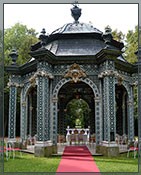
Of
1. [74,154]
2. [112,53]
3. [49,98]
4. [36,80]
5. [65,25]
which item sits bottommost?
[74,154]

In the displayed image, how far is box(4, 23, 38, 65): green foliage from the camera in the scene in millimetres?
28750

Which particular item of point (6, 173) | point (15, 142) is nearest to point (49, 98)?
point (15, 142)

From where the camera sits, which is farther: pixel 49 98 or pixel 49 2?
pixel 49 98

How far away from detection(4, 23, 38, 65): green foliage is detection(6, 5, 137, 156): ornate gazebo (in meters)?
13.1

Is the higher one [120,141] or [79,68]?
[79,68]

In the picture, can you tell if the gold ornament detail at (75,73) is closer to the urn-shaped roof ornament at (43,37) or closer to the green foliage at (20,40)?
the urn-shaped roof ornament at (43,37)

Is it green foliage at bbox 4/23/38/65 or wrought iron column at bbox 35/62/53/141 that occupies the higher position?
green foliage at bbox 4/23/38/65

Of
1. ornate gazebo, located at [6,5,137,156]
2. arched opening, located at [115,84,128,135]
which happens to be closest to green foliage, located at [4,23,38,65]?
ornate gazebo, located at [6,5,137,156]

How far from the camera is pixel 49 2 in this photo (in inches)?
283

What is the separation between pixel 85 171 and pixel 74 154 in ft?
13.4

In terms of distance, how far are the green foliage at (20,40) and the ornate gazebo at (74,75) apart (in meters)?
13.1

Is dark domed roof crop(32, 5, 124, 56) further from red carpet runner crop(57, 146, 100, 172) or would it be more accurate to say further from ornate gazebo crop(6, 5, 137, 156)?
red carpet runner crop(57, 146, 100, 172)

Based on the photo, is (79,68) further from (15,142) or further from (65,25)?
(15,142)

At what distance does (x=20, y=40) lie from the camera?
29.8 metres
